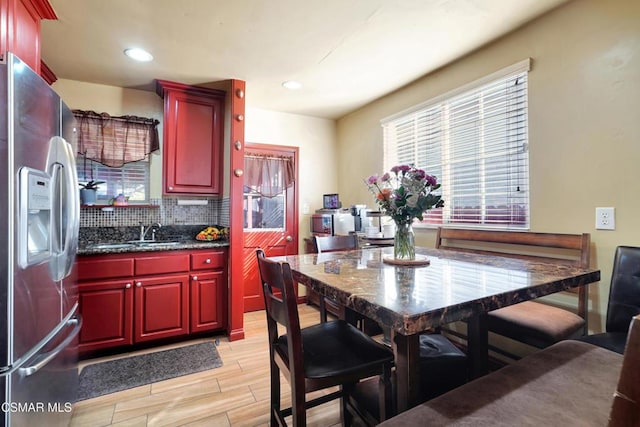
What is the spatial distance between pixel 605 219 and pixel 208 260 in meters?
2.87

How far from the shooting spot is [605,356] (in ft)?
3.66

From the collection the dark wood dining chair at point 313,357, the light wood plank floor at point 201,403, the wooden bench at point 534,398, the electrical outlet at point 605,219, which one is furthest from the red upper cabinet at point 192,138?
the electrical outlet at point 605,219

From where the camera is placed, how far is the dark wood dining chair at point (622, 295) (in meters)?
1.50

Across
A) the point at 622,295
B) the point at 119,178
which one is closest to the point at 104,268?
the point at 119,178

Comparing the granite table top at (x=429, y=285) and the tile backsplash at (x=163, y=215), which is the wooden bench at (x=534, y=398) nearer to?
the granite table top at (x=429, y=285)

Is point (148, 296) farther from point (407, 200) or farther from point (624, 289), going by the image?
point (624, 289)

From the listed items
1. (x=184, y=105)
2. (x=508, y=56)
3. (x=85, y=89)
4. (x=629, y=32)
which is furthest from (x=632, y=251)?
(x=85, y=89)

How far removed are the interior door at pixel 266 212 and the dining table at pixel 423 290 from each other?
2.13m

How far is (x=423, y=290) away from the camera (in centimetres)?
101

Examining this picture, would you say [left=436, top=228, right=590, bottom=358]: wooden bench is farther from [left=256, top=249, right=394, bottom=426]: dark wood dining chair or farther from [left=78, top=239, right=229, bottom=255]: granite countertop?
[left=78, top=239, right=229, bottom=255]: granite countertop

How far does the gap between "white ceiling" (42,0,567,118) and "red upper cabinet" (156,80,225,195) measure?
0.53ft

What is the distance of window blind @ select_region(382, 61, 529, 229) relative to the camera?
217cm

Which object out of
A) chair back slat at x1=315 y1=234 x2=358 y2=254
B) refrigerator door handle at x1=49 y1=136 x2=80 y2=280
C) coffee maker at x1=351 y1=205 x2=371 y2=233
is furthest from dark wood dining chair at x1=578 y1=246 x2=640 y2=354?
refrigerator door handle at x1=49 y1=136 x2=80 y2=280

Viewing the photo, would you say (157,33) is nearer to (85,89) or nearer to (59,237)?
(85,89)
